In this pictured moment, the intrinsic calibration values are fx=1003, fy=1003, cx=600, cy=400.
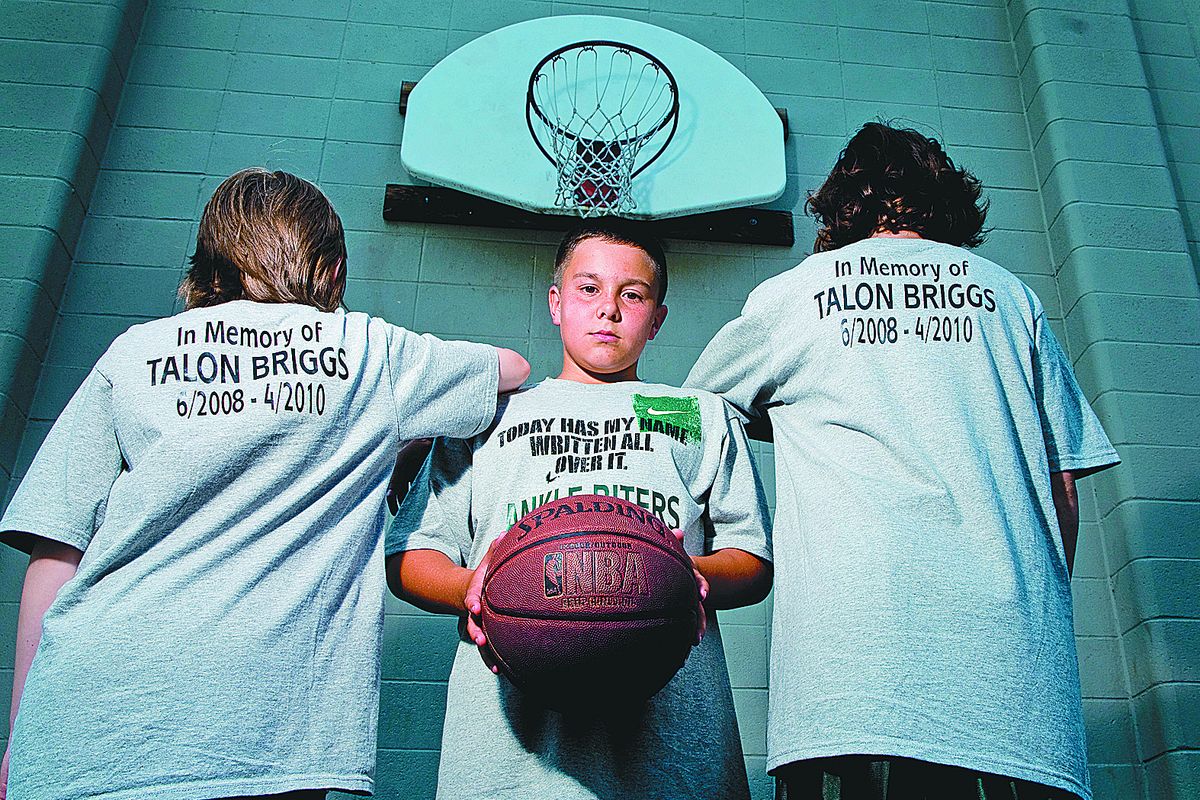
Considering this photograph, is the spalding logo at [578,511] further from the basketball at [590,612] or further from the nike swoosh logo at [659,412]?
the nike swoosh logo at [659,412]

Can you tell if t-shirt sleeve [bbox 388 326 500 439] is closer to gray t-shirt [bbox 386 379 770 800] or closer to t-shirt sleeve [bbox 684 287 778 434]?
gray t-shirt [bbox 386 379 770 800]

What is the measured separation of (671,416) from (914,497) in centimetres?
55

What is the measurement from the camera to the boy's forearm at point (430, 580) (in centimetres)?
176

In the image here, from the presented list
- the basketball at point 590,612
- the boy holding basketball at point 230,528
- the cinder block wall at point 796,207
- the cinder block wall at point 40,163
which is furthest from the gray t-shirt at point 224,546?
the cinder block wall at point 40,163

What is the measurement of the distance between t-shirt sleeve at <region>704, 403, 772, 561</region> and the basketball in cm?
38

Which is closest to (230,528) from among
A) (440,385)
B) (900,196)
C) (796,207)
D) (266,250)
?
(440,385)

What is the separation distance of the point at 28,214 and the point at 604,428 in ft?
7.78

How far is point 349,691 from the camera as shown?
159 centimetres

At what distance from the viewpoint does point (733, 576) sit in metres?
1.83

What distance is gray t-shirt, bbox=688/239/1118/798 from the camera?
4.85ft

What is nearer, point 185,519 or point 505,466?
point 185,519

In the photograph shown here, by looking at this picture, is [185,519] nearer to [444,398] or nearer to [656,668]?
[444,398]

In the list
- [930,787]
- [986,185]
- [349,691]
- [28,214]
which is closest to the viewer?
[930,787]

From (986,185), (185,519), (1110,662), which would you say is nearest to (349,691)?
(185,519)
